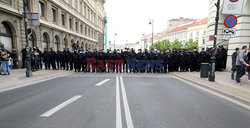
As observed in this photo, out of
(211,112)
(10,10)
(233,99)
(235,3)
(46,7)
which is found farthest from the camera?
(46,7)

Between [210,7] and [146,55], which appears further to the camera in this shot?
[210,7]

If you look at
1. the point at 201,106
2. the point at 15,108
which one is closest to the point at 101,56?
the point at 15,108

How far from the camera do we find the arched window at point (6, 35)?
12414 mm

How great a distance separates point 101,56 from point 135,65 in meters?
3.16

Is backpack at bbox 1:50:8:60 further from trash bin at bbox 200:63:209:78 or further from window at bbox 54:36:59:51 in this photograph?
trash bin at bbox 200:63:209:78

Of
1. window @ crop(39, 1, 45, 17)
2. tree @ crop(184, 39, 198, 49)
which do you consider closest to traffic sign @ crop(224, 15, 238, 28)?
window @ crop(39, 1, 45, 17)

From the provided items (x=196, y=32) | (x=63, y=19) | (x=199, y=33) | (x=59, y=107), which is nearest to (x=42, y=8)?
(x=63, y=19)

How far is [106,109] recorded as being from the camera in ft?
12.7

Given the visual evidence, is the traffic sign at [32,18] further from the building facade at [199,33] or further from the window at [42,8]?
the building facade at [199,33]

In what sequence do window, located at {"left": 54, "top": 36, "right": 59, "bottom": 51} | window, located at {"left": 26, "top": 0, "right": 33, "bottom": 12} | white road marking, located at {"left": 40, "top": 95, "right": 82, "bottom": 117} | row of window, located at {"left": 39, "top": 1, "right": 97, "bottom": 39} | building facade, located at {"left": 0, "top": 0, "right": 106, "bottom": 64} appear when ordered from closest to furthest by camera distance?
white road marking, located at {"left": 40, "top": 95, "right": 82, "bottom": 117}, building facade, located at {"left": 0, "top": 0, "right": 106, "bottom": 64}, window, located at {"left": 26, "top": 0, "right": 33, "bottom": 12}, row of window, located at {"left": 39, "top": 1, "right": 97, "bottom": 39}, window, located at {"left": 54, "top": 36, "right": 59, "bottom": 51}

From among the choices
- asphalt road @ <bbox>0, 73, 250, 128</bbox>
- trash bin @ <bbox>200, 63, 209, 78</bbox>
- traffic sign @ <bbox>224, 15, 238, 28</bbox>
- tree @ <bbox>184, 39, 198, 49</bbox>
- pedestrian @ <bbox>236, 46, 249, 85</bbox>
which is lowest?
asphalt road @ <bbox>0, 73, 250, 128</bbox>

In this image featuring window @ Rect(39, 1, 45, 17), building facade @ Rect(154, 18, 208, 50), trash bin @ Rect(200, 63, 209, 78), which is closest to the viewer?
trash bin @ Rect(200, 63, 209, 78)

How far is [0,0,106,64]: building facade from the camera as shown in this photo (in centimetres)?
1289

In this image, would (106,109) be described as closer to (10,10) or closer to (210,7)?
(10,10)
